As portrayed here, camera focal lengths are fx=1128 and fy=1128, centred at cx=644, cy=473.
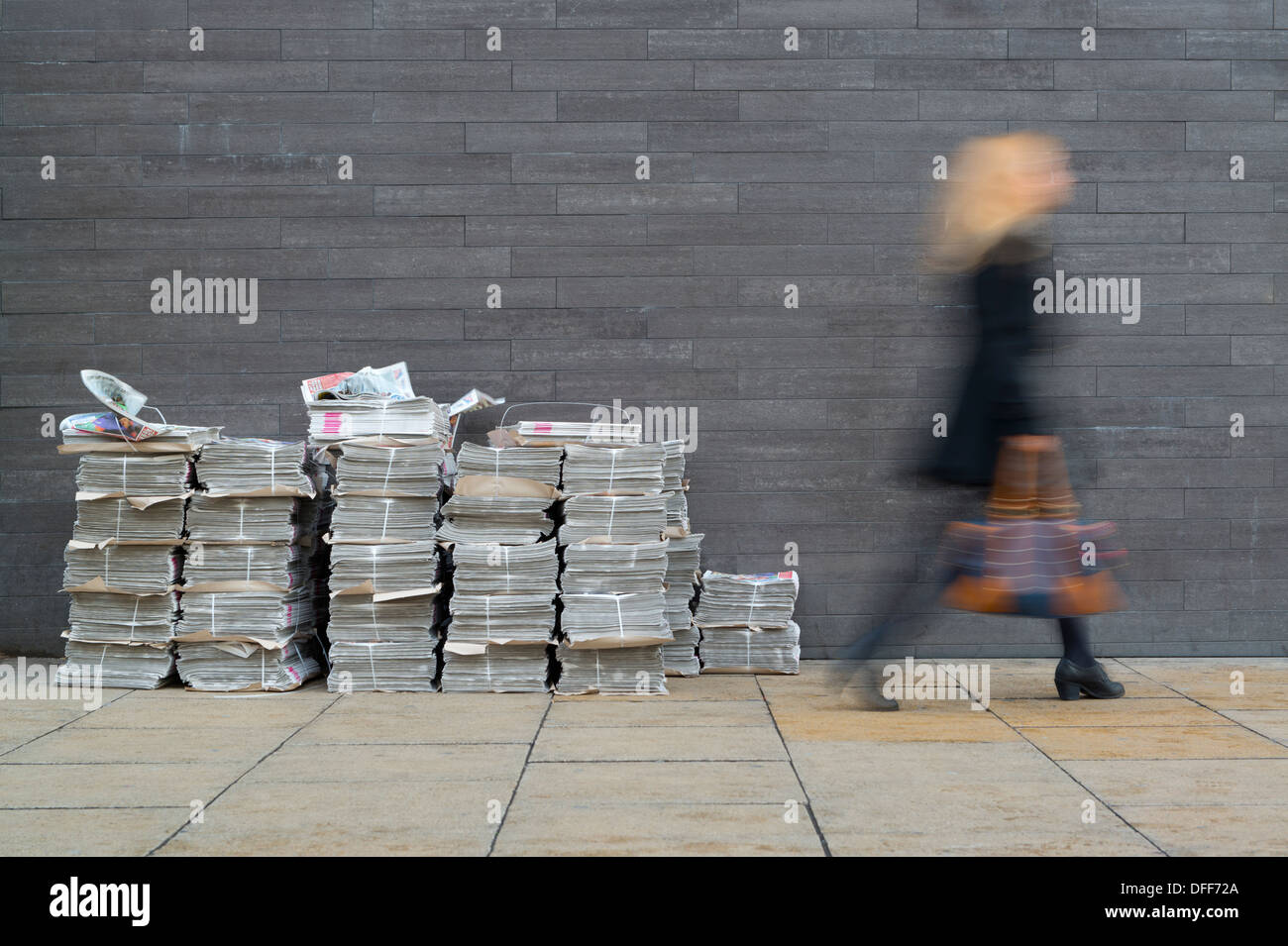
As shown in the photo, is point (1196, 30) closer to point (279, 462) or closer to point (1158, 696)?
point (1158, 696)

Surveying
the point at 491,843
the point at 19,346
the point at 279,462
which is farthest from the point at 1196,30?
the point at 19,346

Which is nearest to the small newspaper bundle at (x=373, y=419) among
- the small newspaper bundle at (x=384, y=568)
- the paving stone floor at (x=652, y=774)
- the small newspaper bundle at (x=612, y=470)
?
the small newspaper bundle at (x=384, y=568)

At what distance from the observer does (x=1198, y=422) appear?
635 cm

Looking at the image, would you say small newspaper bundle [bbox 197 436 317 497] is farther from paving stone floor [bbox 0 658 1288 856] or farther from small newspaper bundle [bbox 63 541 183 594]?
paving stone floor [bbox 0 658 1288 856]

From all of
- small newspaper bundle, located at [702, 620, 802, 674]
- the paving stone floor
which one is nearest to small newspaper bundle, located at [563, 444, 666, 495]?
small newspaper bundle, located at [702, 620, 802, 674]

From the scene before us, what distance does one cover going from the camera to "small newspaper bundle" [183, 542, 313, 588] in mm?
5531

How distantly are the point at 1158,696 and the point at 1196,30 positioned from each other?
3.79 metres

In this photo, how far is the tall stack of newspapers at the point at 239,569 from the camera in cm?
550

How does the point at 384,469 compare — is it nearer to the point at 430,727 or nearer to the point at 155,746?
the point at 430,727

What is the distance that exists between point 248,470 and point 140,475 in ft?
1.77

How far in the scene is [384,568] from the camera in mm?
5465

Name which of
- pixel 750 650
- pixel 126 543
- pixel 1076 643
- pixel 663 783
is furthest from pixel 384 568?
pixel 1076 643

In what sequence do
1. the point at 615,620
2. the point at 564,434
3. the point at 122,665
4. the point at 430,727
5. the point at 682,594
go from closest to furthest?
the point at 430,727 → the point at 615,620 → the point at 122,665 → the point at 564,434 → the point at 682,594

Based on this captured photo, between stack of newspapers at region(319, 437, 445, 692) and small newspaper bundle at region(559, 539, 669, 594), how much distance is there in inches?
28.0
